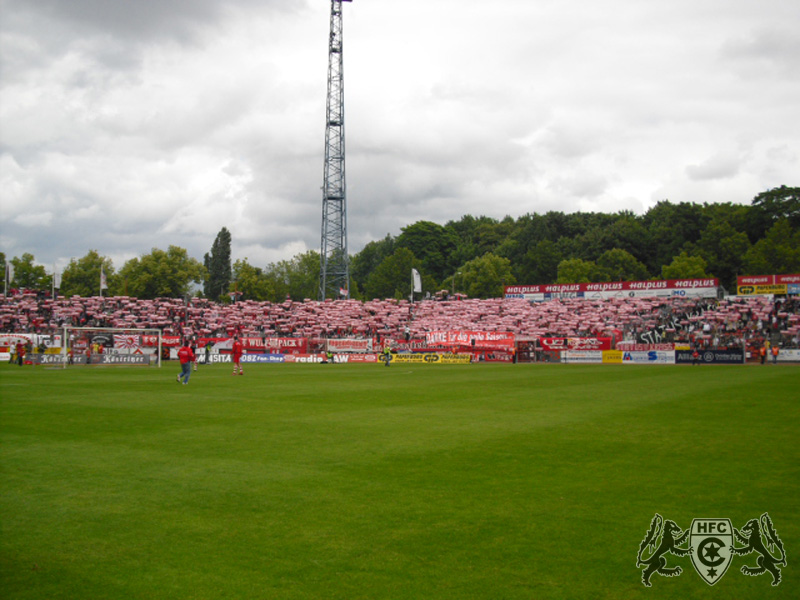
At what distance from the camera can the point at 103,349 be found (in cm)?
4366

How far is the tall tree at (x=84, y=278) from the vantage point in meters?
91.6

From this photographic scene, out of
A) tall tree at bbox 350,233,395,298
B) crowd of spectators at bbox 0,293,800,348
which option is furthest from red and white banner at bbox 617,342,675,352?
tall tree at bbox 350,233,395,298

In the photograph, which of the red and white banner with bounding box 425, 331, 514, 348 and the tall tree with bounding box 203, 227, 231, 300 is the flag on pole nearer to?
the red and white banner with bounding box 425, 331, 514, 348

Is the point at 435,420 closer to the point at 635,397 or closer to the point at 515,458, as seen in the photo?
the point at 515,458

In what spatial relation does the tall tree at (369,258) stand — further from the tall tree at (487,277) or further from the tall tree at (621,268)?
the tall tree at (621,268)

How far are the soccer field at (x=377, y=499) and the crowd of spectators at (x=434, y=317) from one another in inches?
1744

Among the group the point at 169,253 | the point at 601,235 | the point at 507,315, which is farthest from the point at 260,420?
the point at 601,235

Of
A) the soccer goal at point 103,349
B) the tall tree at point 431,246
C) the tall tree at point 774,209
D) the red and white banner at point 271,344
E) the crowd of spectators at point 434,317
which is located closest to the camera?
the soccer goal at point 103,349

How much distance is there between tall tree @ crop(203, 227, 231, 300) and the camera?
110 m

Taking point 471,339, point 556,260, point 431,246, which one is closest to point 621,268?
point 556,260

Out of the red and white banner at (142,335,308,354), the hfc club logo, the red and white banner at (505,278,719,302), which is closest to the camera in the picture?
the hfc club logo

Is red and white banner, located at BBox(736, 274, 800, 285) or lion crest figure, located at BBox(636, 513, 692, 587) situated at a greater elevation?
red and white banner, located at BBox(736, 274, 800, 285)

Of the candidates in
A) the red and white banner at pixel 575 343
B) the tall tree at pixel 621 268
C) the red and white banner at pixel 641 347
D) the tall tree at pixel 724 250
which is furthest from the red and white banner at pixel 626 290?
the tall tree at pixel 724 250

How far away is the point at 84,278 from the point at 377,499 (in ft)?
318
